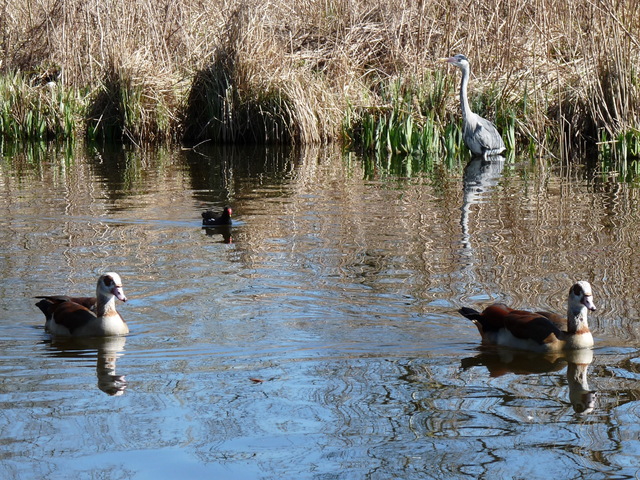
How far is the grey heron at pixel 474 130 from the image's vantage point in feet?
51.0

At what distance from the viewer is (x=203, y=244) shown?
955 cm

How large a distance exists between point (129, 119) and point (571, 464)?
1540 centimetres

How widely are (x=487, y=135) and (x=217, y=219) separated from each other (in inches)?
262

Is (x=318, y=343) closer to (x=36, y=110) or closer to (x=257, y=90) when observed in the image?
(x=257, y=90)

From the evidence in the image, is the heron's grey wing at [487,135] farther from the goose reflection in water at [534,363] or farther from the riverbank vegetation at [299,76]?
the goose reflection in water at [534,363]

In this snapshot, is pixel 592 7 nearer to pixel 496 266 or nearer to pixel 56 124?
pixel 496 266

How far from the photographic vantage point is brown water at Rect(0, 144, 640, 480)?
15.1 feet

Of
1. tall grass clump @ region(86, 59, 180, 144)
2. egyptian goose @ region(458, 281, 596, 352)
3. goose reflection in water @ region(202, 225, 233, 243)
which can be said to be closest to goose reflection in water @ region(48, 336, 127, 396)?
egyptian goose @ region(458, 281, 596, 352)

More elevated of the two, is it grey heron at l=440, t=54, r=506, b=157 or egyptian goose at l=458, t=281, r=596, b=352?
grey heron at l=440, t=54, r=506, b=157

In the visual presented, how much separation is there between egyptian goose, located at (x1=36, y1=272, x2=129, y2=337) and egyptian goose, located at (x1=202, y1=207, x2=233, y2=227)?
3765 millimetres

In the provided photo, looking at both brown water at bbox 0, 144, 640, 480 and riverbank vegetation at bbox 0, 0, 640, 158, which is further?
riverbank vegetation at bbox 0, 0, 640, 158

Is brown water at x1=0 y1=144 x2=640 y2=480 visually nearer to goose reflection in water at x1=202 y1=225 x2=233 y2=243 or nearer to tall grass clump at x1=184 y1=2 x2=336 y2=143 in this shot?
goose reflection in water at x1=202 y1=225 x2=233 y2=243

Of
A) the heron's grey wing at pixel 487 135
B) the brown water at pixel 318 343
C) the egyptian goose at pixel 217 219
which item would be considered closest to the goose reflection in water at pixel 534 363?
the brown water at pixel 318 343

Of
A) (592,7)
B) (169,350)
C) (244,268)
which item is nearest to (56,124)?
→ (592,7)
